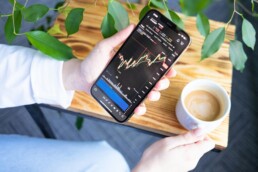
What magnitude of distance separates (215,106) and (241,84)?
26.3 inches

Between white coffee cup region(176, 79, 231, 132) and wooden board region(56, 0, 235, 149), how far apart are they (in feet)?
0.11

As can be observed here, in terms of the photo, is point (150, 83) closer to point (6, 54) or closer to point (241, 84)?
point (6, 54)

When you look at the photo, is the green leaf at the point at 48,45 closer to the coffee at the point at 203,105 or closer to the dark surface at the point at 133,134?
the coffee at the point at 203,105

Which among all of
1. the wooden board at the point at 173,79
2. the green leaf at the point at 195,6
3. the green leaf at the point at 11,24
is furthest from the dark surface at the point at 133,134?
the green leaf at the point at 195,6

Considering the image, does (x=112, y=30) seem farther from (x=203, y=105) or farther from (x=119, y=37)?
(x=203, y=105)

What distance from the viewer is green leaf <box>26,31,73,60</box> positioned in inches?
17.7

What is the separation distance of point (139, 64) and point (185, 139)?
154mm

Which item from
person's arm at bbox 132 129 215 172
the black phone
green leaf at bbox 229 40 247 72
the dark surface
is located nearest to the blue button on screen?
the black phone

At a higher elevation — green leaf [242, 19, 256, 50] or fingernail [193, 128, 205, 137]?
green leaf [242, 19, 256, 50]

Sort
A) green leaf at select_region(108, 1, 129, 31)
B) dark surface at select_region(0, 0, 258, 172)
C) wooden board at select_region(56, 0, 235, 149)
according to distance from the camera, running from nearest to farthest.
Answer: green leaf at select_region(108, 1, 129, 31) → wooden board at select_region(56, 0, 235, 149) → dark surface at select_region(0, 0, 258, 172)

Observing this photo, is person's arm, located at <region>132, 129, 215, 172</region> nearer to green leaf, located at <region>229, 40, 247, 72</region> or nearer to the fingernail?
the fingernail

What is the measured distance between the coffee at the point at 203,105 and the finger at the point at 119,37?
16 cm

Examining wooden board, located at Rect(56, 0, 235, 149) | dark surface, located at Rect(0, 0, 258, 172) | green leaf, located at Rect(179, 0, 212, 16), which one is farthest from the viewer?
dark surface, located at Rect(0, 0, 258, 172)

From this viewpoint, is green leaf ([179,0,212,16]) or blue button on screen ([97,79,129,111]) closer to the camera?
green leaf ([179,0,212,16])
